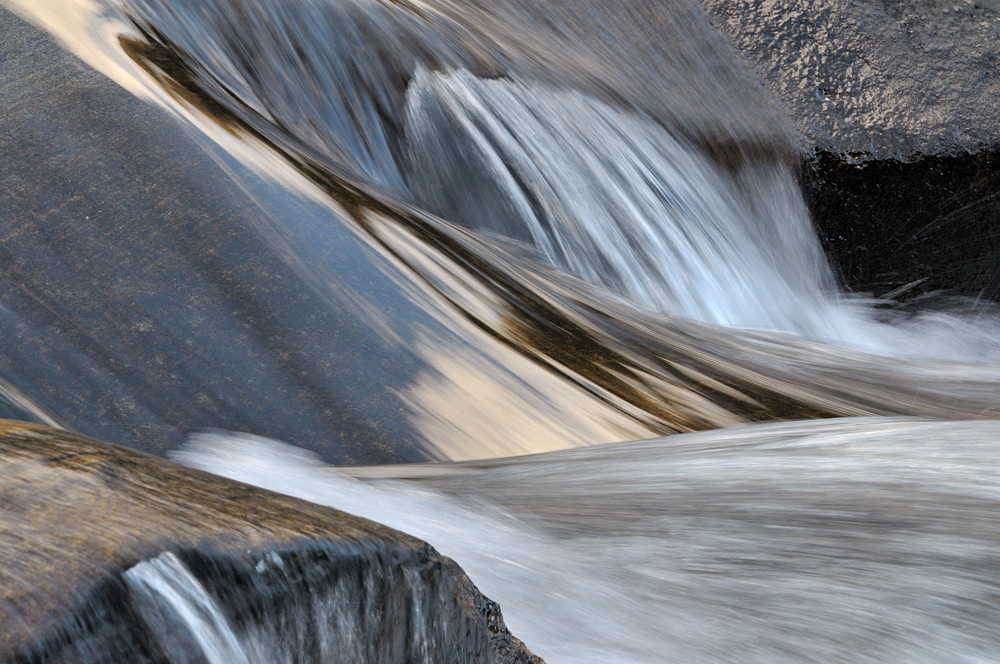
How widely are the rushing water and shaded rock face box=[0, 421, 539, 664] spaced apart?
32 millimetres

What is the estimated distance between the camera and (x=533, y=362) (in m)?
2.38

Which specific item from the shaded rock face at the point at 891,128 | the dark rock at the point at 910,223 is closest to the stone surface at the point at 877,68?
the shaded rock face at the point at 891,128

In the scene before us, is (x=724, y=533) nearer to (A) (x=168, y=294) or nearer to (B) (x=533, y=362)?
(B) (x=533, y=362)

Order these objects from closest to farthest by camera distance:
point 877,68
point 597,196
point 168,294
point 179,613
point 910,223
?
1. point 179,613
2. point 168,294
3. point 597,196
4. point 910,223
5. point 877,68

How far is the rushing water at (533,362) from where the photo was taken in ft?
5.04

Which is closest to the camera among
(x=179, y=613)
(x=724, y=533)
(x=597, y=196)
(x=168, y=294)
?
(x=179, y=613)

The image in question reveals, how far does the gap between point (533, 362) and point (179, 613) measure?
1572mm

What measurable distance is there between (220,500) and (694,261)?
10.2ft

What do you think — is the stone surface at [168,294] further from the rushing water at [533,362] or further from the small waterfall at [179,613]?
the small waterfall at [179,613]

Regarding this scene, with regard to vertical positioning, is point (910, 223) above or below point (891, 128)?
below

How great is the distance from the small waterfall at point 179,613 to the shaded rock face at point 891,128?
433 cm

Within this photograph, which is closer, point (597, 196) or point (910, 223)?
point (597, 196)

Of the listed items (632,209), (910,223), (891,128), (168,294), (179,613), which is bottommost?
(179,613)

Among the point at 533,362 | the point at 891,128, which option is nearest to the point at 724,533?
the point at 533,362
